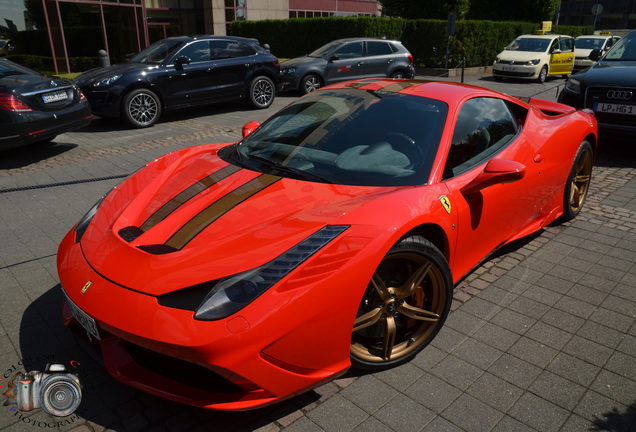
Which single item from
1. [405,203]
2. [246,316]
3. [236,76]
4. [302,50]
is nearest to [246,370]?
[246,316]

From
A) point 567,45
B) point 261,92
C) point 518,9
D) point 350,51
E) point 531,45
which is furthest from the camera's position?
point 518,9

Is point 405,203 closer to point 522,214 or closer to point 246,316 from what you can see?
point 246,316

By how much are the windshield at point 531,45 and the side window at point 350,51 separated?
790 cm

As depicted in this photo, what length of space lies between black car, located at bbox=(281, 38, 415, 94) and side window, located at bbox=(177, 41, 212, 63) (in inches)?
122

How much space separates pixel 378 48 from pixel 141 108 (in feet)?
24.5

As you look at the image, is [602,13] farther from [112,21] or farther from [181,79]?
[181,79]

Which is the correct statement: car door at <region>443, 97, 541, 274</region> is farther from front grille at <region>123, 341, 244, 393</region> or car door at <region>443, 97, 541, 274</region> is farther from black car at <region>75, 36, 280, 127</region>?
black car at <region>75, 36, 280, 127</region>

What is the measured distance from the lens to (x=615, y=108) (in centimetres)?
728

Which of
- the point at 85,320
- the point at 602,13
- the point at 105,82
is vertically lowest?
the point at 85,320

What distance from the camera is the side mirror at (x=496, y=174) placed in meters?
3.18

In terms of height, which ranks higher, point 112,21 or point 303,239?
point 112,21

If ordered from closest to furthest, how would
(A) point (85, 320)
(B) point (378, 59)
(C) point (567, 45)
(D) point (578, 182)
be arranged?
(A) point (85, 320)
(D) point (578, 182)
(B) point (378, 59)
(C) point (567, 45)

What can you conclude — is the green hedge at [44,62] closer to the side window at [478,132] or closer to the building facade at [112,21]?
the building facade at [112,21]

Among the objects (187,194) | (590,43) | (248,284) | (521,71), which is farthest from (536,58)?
(248,284)
